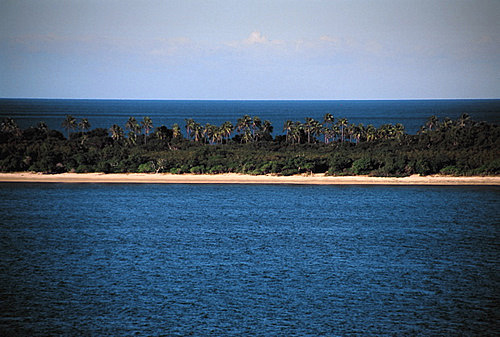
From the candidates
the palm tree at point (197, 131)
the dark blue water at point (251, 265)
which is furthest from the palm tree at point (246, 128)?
the dark blue water at point (251, 265)

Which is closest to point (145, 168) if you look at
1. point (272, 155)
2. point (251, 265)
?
point (272, 155)

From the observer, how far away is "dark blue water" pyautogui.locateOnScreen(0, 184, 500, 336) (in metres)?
33.9

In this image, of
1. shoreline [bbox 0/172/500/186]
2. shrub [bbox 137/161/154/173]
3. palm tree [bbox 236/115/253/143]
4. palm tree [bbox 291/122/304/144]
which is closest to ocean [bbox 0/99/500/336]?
shoreline [bbox 0/172/500/186]

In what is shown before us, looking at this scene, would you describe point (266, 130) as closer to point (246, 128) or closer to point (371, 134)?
point (246, 128)

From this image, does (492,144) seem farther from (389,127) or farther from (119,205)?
(119,205)

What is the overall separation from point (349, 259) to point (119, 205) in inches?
1361

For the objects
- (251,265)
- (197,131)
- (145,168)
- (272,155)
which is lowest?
(251,265)

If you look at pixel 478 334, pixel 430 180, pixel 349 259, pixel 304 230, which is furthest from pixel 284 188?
pixel 478 334

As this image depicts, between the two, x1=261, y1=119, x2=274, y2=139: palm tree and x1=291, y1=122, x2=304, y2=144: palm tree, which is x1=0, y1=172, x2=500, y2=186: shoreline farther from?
x1=261, y1=119, x2=274, y2=139: palm tree

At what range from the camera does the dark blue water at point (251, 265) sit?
33.9m

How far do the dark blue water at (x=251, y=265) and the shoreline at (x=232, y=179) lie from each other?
37.1 ft

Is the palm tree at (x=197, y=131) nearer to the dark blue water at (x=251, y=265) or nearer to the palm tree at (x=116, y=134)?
the palm tree at (x=116, y=134)

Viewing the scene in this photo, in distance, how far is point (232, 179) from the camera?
91.1 metres

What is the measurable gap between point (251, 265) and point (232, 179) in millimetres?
46654
